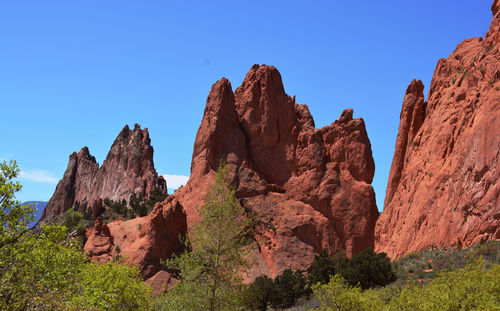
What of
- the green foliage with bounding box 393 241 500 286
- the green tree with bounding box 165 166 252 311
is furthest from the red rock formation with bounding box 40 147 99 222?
the green tree with bounding box 165 166 252 311

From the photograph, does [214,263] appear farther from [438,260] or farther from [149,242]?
[149,242]

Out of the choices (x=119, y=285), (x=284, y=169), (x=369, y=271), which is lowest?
(x=369, y=271)

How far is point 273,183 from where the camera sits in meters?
53.3

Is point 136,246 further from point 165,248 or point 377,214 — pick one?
point 377,214

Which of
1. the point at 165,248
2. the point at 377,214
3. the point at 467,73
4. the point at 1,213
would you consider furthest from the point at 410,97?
the point at 1,213

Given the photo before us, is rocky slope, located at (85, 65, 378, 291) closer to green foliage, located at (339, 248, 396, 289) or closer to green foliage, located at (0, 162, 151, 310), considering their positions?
green foliage, located at (339, 248, 396, 289)

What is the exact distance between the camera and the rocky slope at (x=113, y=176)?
287 ft

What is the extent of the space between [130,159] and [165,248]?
152 ft

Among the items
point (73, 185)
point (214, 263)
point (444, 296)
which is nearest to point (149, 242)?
point (214, 263)

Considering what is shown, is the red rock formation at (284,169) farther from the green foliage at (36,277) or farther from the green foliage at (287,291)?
the green foliage at (36,277)

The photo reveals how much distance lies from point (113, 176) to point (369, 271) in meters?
69.7

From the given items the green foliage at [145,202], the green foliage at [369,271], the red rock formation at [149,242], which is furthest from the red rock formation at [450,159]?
the green foliage at [145,202]

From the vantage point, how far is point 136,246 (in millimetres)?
46281

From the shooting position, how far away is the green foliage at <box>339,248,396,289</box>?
31.6 metres
